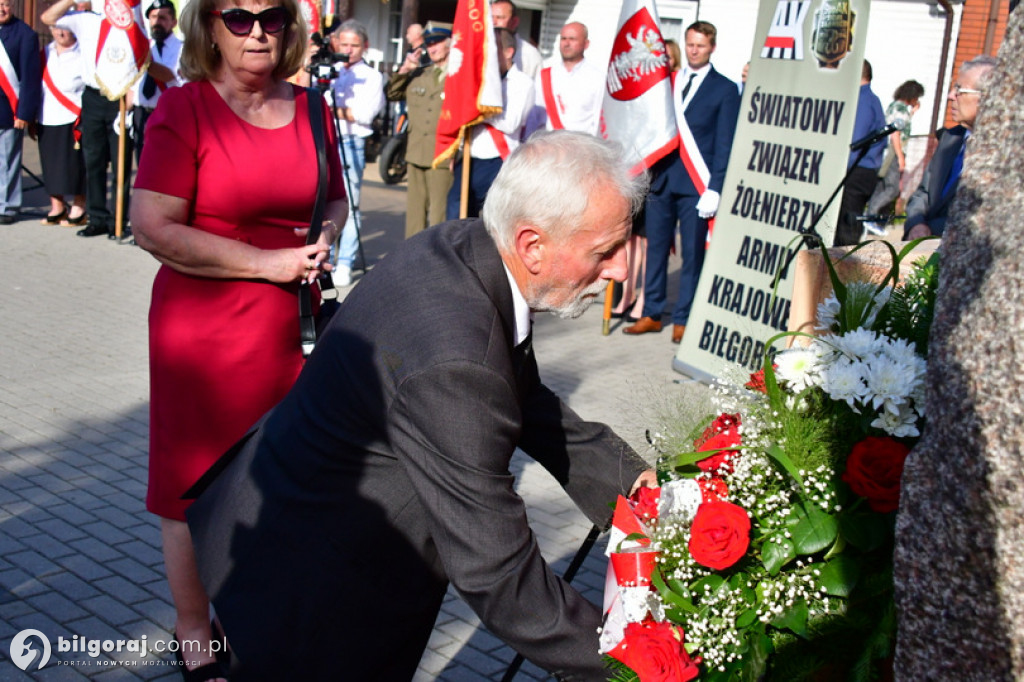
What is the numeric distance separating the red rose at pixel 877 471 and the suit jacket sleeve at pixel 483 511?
1.83 ft

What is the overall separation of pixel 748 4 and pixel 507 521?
2089 cm

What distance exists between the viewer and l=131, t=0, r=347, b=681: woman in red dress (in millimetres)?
2922

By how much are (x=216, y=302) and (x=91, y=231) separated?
8994mm

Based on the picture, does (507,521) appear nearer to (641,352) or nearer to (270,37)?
(270,37)

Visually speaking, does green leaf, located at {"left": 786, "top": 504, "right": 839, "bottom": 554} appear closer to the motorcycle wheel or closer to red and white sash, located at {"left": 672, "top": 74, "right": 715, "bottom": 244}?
red and white sash, located at {"left": 672, "top": 74, "right": 715, "bottom": 244}

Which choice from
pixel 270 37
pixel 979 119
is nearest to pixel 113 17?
pixel 270 37

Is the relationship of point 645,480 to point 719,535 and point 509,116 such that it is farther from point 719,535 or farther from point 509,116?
point 509,116

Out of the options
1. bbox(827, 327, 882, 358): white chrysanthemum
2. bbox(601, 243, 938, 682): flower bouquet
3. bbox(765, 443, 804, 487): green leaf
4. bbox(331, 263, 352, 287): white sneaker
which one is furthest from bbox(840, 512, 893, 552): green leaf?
bbox(331, 263, 352, 287): white sneaker

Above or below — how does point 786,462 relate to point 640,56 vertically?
below

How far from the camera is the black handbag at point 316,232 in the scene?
3113mm

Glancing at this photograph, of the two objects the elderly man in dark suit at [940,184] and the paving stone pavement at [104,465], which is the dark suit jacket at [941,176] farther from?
the paving stone pavement at [104,465]

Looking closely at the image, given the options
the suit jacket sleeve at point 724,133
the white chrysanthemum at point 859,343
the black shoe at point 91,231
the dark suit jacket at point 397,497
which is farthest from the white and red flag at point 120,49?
the white chrysanthemum at point 859,343

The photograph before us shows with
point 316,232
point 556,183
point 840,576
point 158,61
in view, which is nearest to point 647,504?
point 840,576

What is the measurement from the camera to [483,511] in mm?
1870
